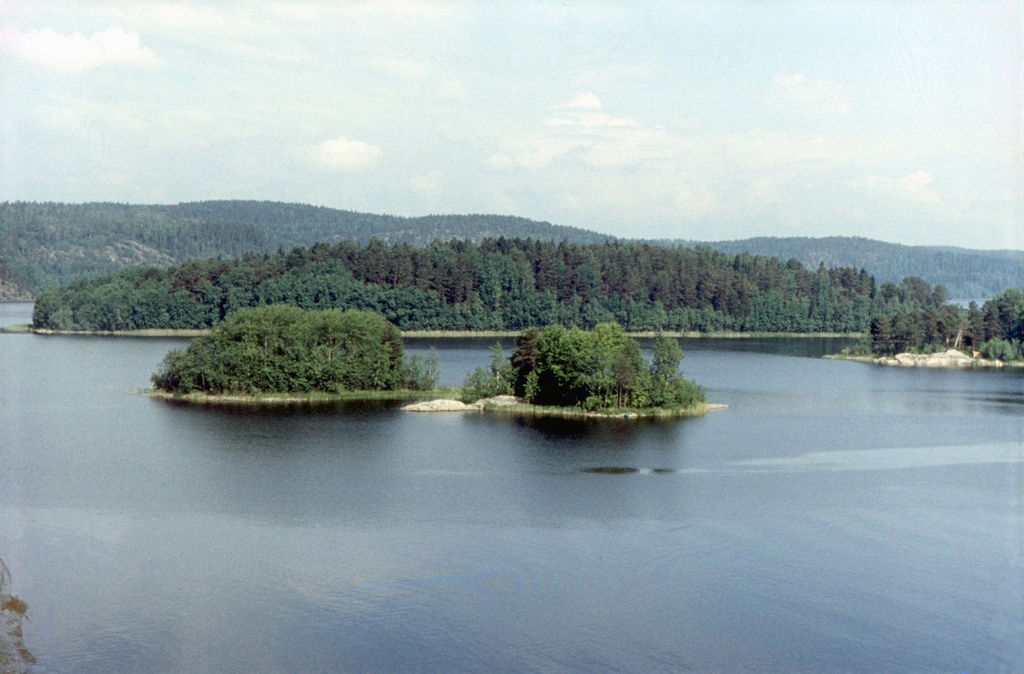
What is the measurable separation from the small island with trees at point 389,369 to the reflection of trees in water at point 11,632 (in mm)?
32103

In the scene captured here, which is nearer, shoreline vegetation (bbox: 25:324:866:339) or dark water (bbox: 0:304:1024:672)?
dark water (bbox: 0:304:1024:672)

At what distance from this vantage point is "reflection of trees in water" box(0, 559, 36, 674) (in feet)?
70.2

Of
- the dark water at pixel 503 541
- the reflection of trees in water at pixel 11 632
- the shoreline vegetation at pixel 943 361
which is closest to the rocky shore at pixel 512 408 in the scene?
the dark water at pixel 503 541

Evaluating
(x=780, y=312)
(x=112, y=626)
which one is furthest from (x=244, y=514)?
(x=780, y=312)

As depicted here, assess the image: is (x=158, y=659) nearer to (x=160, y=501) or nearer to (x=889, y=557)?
(x=160, y=501)

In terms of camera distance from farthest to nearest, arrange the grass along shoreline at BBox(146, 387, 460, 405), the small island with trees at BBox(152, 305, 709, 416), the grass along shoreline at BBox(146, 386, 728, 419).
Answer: the grass along shoreline at BBox(146, 387, 460, 405), the small island with trees at BBox(152, 305, 709, 416), the grass along shoreline at BBox(146, 386, 728, 419)

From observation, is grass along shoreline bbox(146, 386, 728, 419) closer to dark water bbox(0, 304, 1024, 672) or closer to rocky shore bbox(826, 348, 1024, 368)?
dark water bbox(0, 304, 1024, 672)

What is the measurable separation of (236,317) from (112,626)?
38.3m

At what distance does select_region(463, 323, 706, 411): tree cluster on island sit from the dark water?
2941mm

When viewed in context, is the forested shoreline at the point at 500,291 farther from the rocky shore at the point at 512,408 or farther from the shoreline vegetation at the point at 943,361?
the rocky shore at the point at 512,408

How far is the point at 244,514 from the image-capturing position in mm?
32969

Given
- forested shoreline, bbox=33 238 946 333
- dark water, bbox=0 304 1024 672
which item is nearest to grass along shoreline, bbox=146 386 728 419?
dark water, bbox=0 304 1024 672

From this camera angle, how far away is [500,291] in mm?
125250

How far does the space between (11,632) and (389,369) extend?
39657 mm
